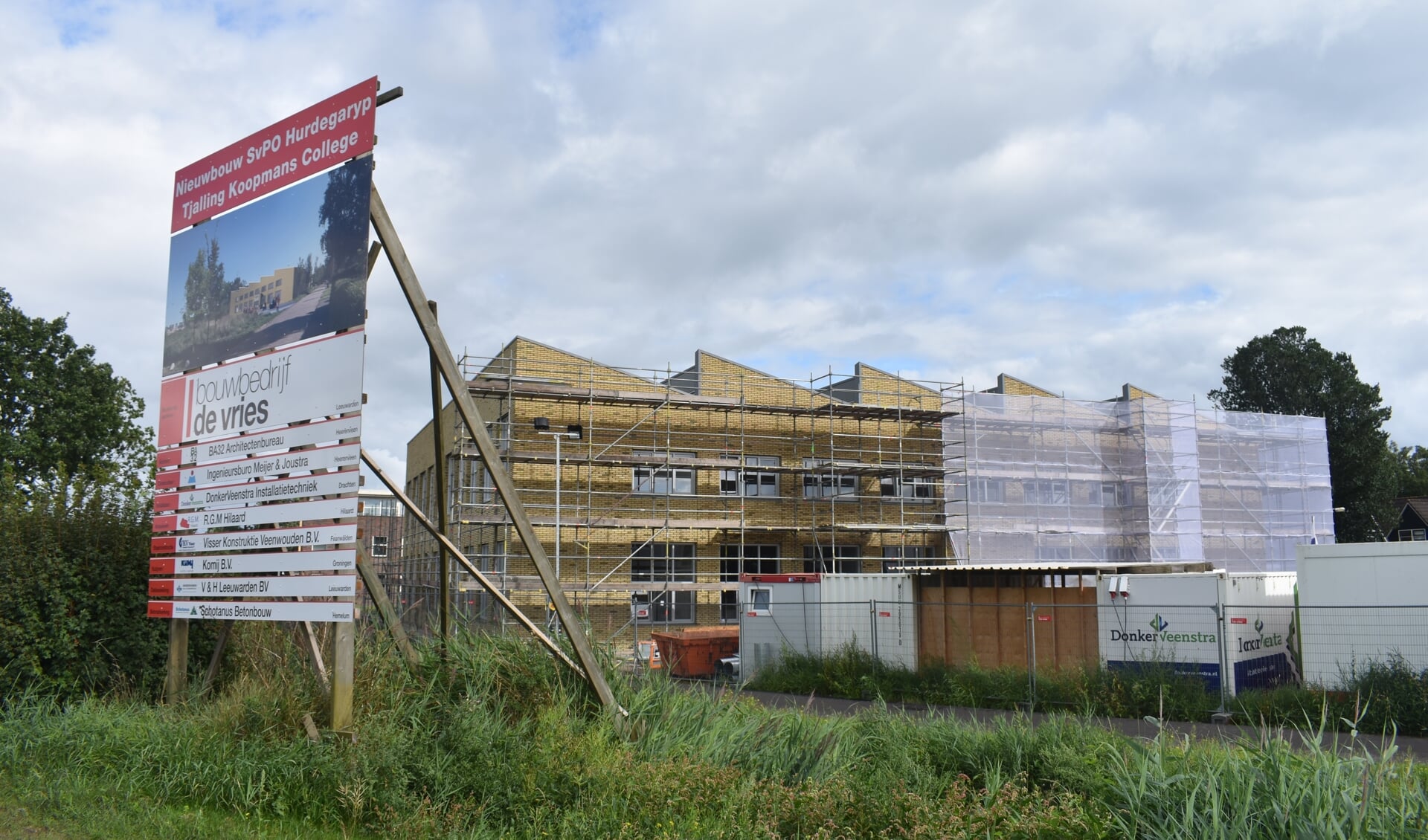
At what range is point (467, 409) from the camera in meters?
8.49

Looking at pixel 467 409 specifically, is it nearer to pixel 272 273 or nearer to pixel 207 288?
pixel 272 273

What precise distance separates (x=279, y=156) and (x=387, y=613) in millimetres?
3923

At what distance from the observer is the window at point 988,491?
118 feet

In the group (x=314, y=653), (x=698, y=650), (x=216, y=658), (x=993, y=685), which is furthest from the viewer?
(x=698, y=650)

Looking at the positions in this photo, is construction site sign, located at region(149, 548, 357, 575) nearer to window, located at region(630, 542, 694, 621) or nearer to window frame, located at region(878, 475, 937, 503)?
window, located at region(630, 542, 694, 621)

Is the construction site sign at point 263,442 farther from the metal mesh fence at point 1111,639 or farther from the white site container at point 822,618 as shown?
the white site container at point 822,618

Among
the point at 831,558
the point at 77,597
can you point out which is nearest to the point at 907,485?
the point at 831,558

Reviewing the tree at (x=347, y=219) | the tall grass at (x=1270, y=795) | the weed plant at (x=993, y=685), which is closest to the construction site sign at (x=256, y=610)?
the tree at (x=347, y=219)

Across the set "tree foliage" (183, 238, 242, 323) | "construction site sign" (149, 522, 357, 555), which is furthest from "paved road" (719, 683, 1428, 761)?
"tree foliage" (183, 238, 242, 323)

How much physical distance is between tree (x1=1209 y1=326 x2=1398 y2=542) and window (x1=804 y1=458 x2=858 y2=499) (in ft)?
89.3

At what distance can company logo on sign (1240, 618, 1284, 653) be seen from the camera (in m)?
16.5

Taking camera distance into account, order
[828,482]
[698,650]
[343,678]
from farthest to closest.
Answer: [828,482]
[698,650]
[343,678]

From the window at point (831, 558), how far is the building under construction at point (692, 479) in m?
0.08

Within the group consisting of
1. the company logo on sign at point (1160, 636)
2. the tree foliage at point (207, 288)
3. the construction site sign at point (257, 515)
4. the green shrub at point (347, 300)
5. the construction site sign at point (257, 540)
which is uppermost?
the tree foliage at point (207, 288)
